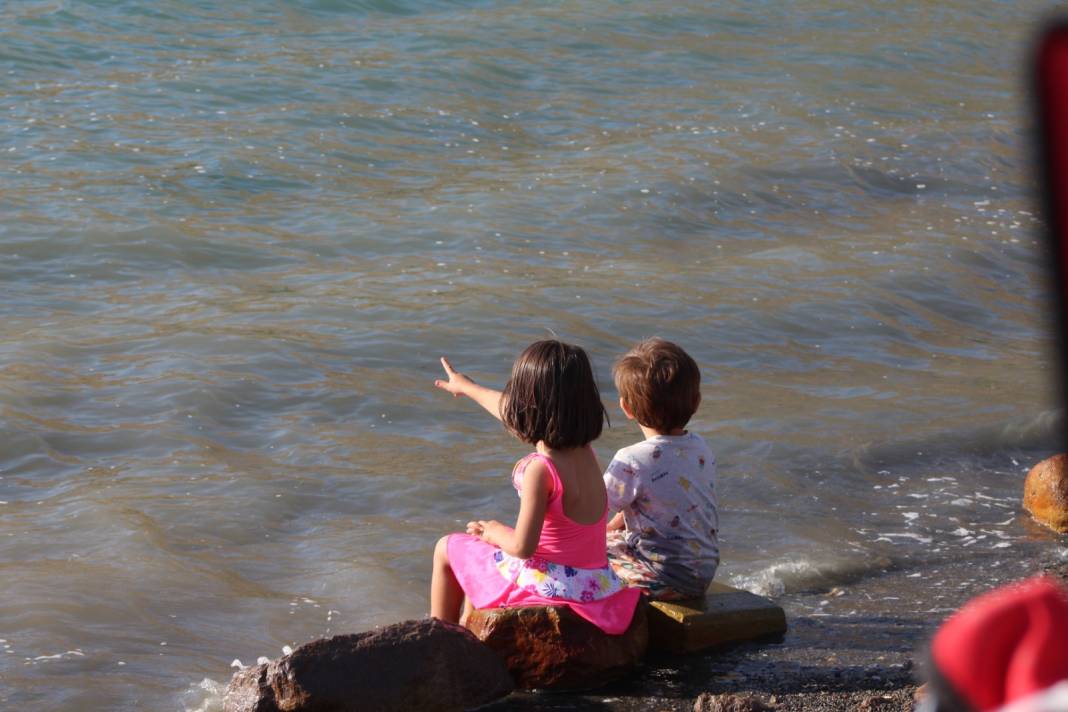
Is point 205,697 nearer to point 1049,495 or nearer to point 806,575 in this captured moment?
point 806,575

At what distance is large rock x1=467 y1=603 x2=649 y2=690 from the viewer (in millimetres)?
4312

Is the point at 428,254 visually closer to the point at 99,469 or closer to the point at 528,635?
the point at 99,469

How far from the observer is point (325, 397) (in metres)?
7.43

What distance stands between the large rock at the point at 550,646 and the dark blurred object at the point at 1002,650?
324 centimetres

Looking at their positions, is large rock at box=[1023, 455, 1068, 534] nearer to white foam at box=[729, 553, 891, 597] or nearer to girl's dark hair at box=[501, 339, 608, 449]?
white foam at box=[729, 553, 891, 597]

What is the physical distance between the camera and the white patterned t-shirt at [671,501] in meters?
4.72

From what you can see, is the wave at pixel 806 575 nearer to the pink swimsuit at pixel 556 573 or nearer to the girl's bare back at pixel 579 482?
the pink swimsuit at pixel 556 573

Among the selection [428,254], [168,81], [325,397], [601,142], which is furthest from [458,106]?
[325,397]

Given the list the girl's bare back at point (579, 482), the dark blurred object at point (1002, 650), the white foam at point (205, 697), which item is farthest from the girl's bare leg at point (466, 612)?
the dark blurred object at point (1002, 650)

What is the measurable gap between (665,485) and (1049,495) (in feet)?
7.04

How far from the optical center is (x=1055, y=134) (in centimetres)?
88

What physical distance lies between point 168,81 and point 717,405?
9.28 metres

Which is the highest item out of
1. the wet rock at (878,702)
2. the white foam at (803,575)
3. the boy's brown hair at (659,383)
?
the boy's brown hair at (659,383)

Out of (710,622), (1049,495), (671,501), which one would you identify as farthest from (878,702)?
(1049,495)
